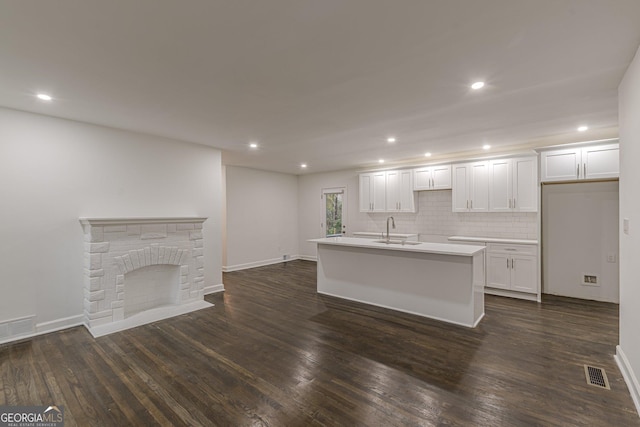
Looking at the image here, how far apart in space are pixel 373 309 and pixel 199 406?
2702 mm

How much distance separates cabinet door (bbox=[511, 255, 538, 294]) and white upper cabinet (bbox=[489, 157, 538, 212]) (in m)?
0.84

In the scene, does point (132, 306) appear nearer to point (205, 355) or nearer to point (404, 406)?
point (205, 355)

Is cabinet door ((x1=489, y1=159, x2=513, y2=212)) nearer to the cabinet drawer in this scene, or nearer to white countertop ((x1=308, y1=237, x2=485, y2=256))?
the cabinet drawer

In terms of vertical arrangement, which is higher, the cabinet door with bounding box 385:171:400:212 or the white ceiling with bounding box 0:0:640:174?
the white ceiling with bounding box 0:0:640:174

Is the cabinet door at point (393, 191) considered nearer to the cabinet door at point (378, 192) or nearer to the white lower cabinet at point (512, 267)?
the cabinet door at point (378, 192)

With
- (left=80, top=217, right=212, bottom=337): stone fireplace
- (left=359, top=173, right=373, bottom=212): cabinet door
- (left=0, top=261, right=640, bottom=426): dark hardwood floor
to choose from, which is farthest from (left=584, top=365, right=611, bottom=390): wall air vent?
(left=359, top=173, right=373, bottom=212): cabinet door

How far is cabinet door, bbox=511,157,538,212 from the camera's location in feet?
15.8

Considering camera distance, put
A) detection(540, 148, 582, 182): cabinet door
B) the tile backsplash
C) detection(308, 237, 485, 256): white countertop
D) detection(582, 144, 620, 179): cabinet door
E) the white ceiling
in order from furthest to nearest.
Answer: the tile backsplash → detection(540, 148, 582, 182): cabinet door → detection(582, 144, 620, 179): cabinet door → detection(308, 237, 485, 256): white countertop → the white ceiling

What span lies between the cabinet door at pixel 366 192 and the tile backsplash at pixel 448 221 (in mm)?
377

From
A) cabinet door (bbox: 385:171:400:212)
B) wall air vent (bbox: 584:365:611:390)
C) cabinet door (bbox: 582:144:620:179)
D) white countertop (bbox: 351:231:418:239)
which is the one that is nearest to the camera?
wall air vent (bbox: 584:365:611:390)

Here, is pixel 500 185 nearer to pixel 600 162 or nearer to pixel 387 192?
pixel 600 162

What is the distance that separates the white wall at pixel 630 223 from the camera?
84.2 inches

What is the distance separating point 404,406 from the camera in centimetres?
214

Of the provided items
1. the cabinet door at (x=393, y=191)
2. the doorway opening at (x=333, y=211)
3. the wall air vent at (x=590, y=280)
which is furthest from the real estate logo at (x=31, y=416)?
the wall air vent at (x=590, y=280)
